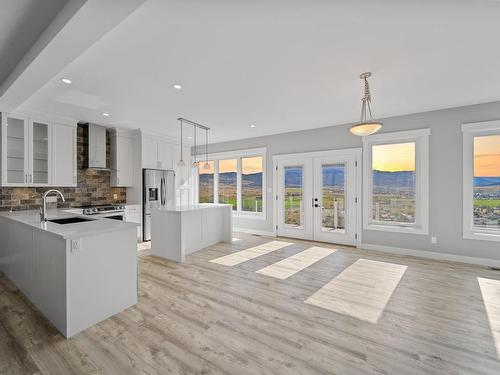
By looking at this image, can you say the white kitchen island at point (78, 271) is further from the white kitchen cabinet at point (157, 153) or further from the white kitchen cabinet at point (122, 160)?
the white kitchen cabinet at point (157, 153)

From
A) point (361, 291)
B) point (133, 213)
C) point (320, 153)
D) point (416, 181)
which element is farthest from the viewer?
point (320, 153)

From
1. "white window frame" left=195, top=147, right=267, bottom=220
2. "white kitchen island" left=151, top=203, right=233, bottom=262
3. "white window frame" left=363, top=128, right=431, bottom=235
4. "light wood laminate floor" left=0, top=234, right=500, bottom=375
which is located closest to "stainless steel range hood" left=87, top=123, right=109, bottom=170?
"white kitchen island" left=151, top=203, right=233, bottom=262

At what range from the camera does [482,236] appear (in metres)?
3.77

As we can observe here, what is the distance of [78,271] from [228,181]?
16.9 ft

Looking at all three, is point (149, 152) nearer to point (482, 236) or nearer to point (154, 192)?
point (154, 192)

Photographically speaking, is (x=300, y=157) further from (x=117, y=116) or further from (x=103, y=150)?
(x=103, y=150)

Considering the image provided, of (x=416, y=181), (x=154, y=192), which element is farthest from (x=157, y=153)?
(x=416, y=181)

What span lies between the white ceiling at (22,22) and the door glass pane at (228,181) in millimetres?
4964

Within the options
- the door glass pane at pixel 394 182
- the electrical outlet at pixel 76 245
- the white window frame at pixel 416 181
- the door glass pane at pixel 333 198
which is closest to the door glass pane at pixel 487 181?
the white window frame at pixel 416 181

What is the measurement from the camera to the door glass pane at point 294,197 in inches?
224

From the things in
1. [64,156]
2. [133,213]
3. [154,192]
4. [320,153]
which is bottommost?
[133,213]

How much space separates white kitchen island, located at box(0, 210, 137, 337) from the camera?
2.02 metres

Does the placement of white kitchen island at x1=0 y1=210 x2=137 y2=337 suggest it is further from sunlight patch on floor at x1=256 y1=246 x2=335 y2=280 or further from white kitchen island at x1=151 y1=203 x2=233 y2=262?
sunlight patch on floor at x1=256 y1=246 x2=335 y2=280

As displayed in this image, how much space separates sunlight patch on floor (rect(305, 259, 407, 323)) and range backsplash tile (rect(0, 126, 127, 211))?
16.2 ft
